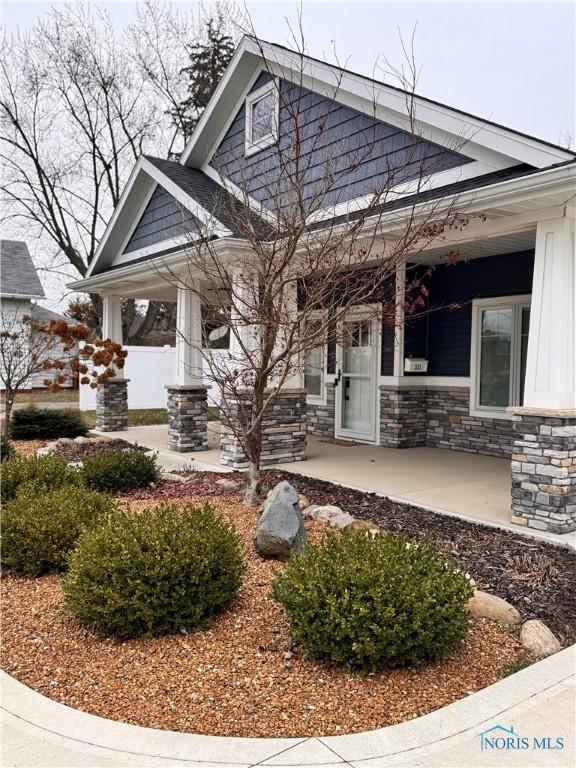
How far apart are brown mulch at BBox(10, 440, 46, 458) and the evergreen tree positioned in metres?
13.0

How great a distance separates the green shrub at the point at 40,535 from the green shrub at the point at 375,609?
191cm

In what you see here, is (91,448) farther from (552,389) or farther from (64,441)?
(552,389)

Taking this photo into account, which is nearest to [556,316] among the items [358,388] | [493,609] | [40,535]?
[493,609]

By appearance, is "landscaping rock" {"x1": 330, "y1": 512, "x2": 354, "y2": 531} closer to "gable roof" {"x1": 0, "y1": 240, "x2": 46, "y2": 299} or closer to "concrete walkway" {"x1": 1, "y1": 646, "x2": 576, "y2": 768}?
"concrete walkway" {"x1": 1, "y1": 646, "x2": 576, "y2": 768}

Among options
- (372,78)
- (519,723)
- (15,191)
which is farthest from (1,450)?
(15,191)

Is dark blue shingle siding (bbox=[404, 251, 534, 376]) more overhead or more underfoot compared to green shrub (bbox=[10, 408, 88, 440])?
more overhead

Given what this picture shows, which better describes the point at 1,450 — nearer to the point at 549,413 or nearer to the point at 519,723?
the point at 549,413

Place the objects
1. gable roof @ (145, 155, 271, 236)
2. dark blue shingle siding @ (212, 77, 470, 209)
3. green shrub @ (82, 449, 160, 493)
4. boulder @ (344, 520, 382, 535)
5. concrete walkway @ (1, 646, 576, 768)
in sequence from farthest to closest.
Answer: gable roof @ (145, 155, 271, 236) → dark blue shingle siding @ (212, 77, 470, 209) → green shrub @ (82, 449, 160, 493) → boulder @ (344, 520, 382, 535) → concrete walkway @ (1, 646, 576, 768)

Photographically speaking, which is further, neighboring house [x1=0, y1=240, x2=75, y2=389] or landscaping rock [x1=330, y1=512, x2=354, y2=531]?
neighboring house [x1=0, y1=240, x2=75, y2=389]

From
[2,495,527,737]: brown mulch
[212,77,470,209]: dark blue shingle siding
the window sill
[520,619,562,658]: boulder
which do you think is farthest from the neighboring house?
[520,619,562,658]: boulder

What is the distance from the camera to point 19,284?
69.5 ft

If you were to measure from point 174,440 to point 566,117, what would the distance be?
56.0 feet

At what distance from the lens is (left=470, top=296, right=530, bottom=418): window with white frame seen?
28.9ft

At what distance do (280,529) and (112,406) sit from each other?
8.50m
